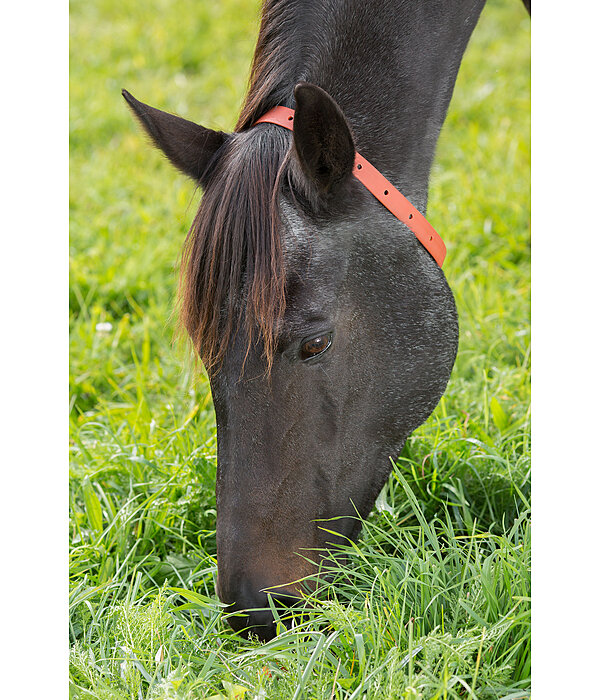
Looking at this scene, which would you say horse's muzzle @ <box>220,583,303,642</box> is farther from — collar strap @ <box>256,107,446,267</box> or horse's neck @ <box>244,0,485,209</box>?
horse's neck @ <box>244,0,485,209</box>

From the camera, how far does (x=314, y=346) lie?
1.85 m

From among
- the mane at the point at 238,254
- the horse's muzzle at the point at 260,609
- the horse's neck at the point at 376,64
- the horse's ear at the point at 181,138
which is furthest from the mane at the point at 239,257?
the horse's muzzle at the point at 260,609

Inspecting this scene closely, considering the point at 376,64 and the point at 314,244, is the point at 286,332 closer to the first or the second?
the point at 314,244

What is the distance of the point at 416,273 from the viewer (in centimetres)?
207

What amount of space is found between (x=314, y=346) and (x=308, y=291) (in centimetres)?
14

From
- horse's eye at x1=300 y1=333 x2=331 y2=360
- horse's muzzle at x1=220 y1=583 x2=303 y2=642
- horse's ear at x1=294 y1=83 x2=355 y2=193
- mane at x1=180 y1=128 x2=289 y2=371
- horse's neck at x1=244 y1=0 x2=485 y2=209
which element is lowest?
horse's muzzle at x1=220 y1=583 x2=303 y2=642

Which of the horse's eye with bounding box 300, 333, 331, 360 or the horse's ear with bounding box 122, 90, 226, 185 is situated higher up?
the horse's ear with bounding box 122, 90, 226, 185

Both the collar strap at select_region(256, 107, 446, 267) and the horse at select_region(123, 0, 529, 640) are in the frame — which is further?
the collar strap at select_region(256, 107, 446, 267)

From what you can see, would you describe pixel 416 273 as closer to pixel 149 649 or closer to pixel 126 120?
pixel 149 649

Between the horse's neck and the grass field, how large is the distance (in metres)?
0.27

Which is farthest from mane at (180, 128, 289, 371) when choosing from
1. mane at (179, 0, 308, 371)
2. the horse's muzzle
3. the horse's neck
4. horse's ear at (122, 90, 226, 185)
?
the horse's muzzle

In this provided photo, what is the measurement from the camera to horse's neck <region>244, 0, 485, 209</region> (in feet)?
6.65

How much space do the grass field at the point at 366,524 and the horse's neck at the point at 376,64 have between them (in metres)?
0.27

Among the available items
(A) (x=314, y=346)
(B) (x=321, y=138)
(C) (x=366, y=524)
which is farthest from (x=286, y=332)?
(C) (x=366, y=524)
